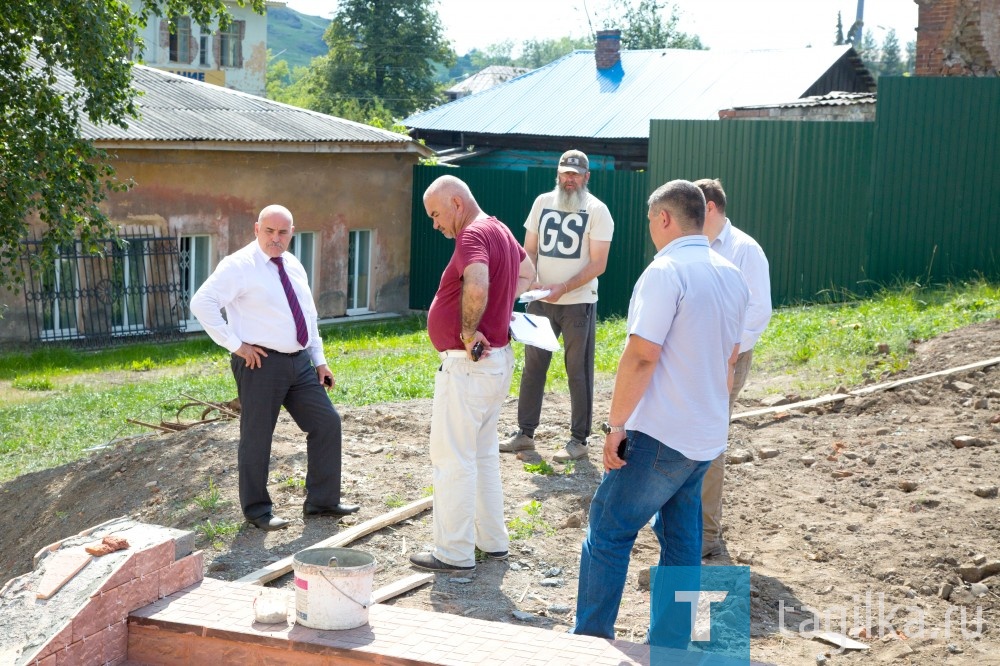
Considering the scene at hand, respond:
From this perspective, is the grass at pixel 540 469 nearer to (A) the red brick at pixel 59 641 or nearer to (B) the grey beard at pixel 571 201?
(B) the grey beard at pixel 571 201

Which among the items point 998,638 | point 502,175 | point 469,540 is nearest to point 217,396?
point 469,540

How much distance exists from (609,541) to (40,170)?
7.09 metres

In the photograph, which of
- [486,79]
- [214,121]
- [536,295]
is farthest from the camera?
[486,79]

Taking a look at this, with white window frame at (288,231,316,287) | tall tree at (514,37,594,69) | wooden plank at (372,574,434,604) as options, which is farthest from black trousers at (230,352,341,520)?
tall tree at (514,37,594,69)

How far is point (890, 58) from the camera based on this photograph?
9875 centimetres

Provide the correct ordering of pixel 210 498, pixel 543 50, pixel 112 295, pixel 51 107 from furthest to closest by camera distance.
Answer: pixel 543 50, pixel 112 295, pixel 51 107, pixel 210 498

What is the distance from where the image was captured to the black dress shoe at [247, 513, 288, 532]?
5.91 meters

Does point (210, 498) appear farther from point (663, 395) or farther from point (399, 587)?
point (663, 395)

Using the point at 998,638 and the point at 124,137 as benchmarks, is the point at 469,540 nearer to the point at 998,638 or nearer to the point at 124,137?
the point at 998,638

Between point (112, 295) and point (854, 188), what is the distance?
1091 cm

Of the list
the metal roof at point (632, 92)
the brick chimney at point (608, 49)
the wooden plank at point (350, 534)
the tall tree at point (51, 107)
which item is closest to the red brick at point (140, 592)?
the wooden plank at point (350, 534)

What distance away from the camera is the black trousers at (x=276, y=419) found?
590cm

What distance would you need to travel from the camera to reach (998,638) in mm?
4535

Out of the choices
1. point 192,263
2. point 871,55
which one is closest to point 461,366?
point 192,263
